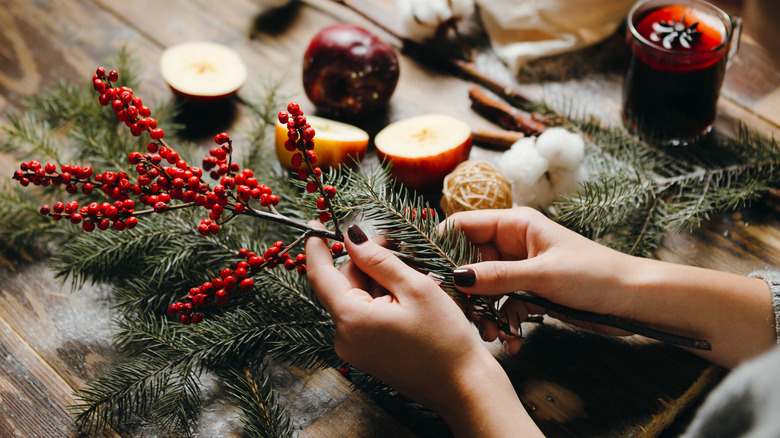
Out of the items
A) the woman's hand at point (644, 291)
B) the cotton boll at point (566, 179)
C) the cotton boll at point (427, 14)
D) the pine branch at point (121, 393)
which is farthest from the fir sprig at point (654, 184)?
the pine branch at point (121, 393)

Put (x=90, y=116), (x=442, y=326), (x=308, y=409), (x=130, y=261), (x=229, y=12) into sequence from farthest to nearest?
(x=229, y=12)
(x=90, y=116)
(x=130, y=261)
(x=308, y=409)
(x=442, y=326)

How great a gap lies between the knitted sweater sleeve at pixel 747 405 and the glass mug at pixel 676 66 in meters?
0.64

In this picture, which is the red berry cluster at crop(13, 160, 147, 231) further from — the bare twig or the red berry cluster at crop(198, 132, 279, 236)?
the bare twig

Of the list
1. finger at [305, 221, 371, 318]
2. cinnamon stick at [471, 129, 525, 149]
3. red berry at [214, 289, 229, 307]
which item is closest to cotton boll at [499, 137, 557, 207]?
cinnamon stick at [471, 129, 525, 149]

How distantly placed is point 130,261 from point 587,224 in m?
0.63

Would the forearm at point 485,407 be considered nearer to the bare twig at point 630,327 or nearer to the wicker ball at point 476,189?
the bare twig at point 630,327

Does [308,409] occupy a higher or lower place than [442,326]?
lower

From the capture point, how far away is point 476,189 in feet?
2.57

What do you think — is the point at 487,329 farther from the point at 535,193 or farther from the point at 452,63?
the point at 452,63

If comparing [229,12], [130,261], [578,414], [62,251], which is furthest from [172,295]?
[229,12]

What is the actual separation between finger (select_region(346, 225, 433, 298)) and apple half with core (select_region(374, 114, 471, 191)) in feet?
0.89

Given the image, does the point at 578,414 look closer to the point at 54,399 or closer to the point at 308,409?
the point at 308,409

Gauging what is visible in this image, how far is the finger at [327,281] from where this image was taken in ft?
1.90

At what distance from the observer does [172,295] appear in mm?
744
